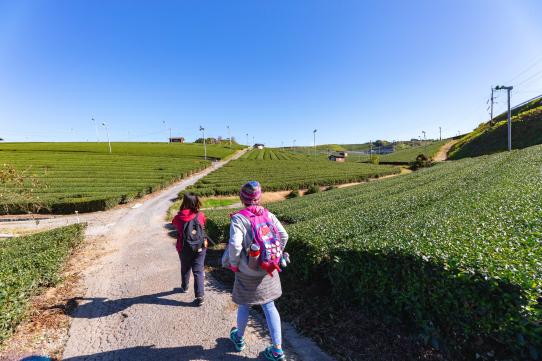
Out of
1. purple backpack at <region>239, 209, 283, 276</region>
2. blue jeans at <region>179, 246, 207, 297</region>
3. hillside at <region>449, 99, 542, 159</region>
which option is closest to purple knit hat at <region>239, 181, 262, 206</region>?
purple backpack at <region>239, 209, 283, 276</region>

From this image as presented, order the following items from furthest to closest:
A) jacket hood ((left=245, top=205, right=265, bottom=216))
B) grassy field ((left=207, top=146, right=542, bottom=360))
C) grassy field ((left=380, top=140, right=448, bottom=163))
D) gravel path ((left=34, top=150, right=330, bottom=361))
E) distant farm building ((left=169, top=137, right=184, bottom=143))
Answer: distant farm building ((left=169, top=137, right=184, bottom=143)), grassy field ((left=380, top=140, right=448, bottom=163)), gravel path ((left=34, top=150, right=330, bottom=361)), jacket hood ((left=245, top=205, right=265, bottom=216)), grassy field ((left=207, top=146, right=542, bottom=360))

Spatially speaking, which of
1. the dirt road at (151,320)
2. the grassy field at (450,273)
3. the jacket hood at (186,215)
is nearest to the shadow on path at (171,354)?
the dirt road at (151,320)

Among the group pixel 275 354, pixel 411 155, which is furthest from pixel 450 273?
pixel 411 155

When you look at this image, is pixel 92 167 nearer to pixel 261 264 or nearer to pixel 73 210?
pixel 73 210

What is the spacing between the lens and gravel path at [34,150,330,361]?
419 cm

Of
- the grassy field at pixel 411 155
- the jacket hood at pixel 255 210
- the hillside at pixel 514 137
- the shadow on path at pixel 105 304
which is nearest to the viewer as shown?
the jacket hood at pixel 255 210

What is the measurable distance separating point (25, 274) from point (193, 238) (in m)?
3.16

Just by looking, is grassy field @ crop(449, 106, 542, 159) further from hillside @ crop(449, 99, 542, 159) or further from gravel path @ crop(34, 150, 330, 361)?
gravel path @ crop(34, 150, 330, 361)

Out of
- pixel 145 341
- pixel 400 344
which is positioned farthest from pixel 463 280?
pixel 145 341

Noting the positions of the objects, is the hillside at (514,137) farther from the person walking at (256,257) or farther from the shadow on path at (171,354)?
the shadow on path at (171,354)

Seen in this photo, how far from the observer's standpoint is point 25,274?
5211 mm

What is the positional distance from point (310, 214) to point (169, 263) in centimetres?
541

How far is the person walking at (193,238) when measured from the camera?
5.66 meters

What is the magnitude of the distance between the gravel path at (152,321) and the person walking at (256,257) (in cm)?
88
